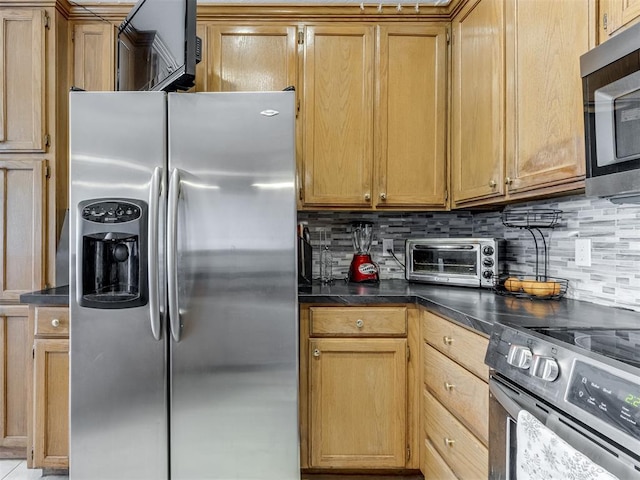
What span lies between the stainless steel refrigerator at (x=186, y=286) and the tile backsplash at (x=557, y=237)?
2.80 ft

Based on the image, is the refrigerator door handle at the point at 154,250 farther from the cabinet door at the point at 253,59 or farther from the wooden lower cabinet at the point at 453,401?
the wooden lower cabinet at the point at 453,401

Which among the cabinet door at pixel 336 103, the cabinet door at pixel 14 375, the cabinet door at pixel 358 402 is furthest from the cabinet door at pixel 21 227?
the cabinet door at pixel 358 402

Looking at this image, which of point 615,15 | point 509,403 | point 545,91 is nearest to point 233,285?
point 509,403

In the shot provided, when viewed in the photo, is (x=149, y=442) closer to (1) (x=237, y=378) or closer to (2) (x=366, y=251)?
(1) (x=237, y=378)

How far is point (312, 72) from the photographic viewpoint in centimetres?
222

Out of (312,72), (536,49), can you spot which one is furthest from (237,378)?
(536,49)

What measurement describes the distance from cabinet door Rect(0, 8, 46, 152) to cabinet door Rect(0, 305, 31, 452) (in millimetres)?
883

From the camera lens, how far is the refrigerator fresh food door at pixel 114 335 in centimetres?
169

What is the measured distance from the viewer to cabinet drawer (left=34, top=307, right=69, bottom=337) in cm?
183

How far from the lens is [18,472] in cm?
197

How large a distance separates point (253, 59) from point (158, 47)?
0.51m

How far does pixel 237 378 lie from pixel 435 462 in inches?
35.5

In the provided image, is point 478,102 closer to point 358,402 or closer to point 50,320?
point 358,402

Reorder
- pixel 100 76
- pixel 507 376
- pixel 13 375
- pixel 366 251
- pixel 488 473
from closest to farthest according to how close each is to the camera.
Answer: pixel 507 376 < pixel 488 473 < pixel 13 375 < pixel 100 76 < pixel 366 251
